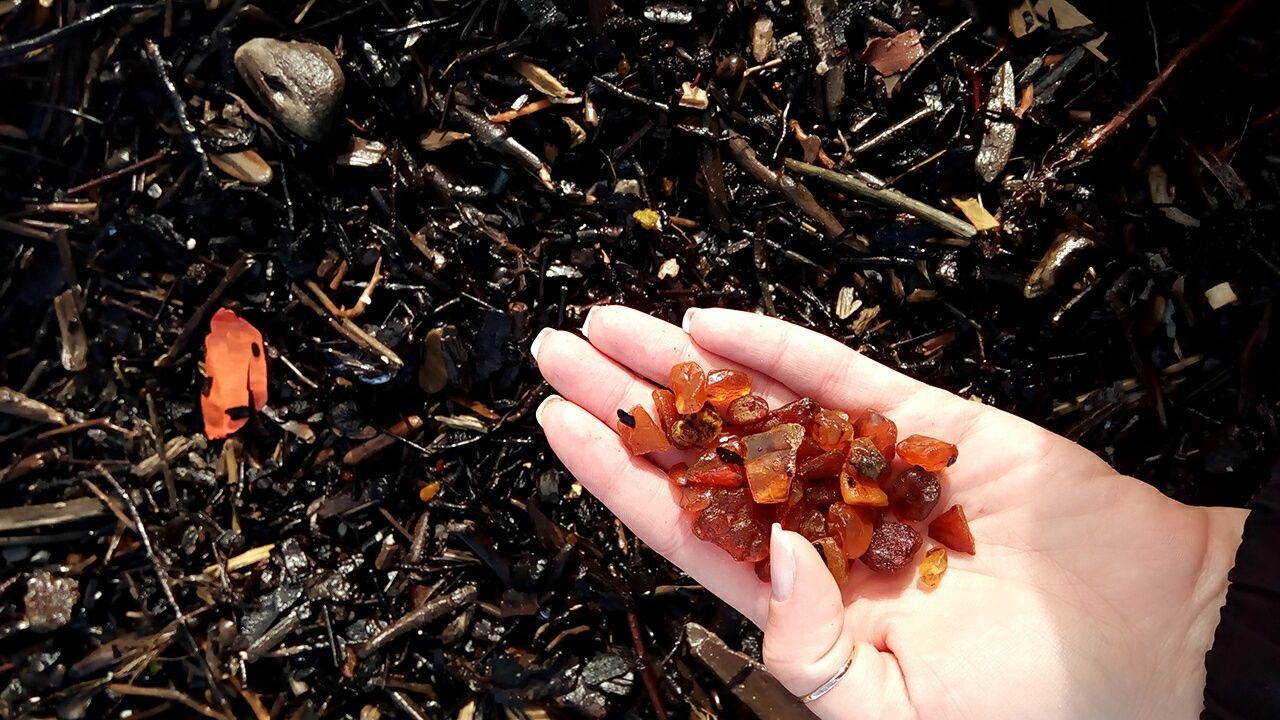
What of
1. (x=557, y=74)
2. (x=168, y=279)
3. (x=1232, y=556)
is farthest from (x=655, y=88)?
(x=1232, y=556)

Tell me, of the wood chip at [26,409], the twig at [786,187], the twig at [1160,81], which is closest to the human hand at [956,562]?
the twig at [786,187]

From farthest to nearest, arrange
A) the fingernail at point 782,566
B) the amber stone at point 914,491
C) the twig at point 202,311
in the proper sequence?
the twig at point 202,311 < the amber stone at point 914,491 < the fingernail at point 782,566

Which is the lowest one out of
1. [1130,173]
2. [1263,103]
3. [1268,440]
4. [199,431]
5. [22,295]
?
[199,431]

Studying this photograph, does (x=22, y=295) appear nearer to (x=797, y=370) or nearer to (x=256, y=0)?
(x=256, y=0)

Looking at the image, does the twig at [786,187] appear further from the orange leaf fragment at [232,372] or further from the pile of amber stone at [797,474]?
the orange leaf fragment at [232,372]

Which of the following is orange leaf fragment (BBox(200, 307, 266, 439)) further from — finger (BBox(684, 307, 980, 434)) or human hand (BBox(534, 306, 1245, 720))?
finger (BBox(684, 307, 980, 434))

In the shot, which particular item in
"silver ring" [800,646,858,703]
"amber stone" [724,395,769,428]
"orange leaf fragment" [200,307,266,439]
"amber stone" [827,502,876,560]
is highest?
"amber stone" [724,395,769,428]

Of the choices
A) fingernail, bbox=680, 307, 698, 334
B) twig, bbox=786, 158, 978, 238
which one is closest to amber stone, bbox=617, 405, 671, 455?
fingernail, bbox=680, 307, 698, 334
